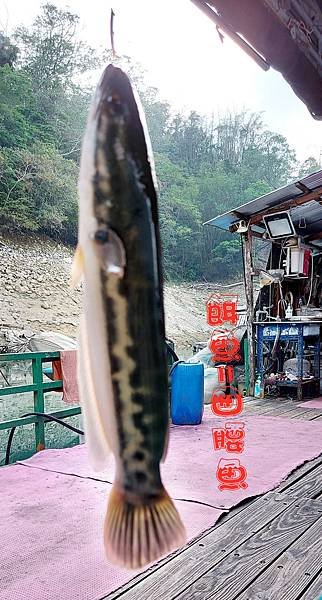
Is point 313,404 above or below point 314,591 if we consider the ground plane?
below

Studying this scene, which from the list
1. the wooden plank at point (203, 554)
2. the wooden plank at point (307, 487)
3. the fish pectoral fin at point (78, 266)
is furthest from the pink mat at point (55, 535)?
the fish pectoral fin at point (78, 266)

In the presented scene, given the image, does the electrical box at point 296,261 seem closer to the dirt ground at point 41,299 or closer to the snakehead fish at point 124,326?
the dirt ground at point 41,299

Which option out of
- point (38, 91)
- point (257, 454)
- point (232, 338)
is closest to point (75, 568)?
point (257, 454)

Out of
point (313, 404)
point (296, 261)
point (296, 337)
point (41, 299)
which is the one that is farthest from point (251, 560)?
point (41, 299)

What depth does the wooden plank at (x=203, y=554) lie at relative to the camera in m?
2.24

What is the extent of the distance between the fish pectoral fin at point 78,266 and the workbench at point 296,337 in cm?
684

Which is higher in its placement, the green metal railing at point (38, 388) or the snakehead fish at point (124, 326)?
the snakehead fish at point (124, 326)

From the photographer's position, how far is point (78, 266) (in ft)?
1.69

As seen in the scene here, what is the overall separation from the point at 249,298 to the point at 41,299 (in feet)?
33.6

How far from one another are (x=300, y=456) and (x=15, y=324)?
40.9ft

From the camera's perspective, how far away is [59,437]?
22.8ft

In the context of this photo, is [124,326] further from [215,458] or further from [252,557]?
[215,458]

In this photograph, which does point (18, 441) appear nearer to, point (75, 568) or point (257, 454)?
point (257, 454)

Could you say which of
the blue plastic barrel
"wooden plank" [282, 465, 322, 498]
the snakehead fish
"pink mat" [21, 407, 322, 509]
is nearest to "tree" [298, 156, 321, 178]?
the blue plastic barrel
